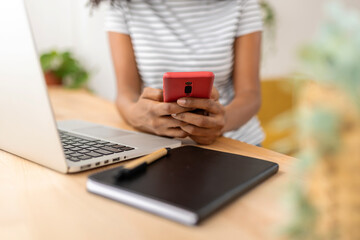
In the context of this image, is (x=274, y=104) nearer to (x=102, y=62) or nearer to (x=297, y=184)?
(x=102, y=62)

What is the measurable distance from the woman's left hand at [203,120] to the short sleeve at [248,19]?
408 mm

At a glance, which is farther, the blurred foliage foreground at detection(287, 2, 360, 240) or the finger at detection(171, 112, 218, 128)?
the finger at detection(171, 112, 218, 128)

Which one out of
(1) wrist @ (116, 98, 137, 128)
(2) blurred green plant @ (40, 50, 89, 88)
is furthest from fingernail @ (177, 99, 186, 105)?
(2) blurred green plant @ (40, 50, 89, 88)

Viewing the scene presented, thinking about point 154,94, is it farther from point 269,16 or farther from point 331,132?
point 269,16

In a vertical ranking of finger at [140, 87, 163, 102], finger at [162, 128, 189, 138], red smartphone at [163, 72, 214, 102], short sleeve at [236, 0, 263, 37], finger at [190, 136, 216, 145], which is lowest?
finger at [190, 136, 216, 145]

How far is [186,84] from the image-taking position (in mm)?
696

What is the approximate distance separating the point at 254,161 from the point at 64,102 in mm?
940

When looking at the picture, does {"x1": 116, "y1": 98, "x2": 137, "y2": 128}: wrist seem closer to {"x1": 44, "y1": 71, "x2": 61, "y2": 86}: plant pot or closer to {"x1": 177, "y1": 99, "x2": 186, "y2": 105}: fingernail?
{"x1": 177, "y1": 99, "x2": 186, "y2": 105}: fingernail

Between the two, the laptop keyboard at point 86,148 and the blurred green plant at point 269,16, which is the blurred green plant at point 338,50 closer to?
the laptop keyboard at point 86,148

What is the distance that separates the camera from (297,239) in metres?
0.29

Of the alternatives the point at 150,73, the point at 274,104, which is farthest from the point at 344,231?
the point at 274,104

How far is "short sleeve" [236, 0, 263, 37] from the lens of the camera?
1.11 m

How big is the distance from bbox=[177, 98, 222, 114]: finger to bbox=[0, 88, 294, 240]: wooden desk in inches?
7.9

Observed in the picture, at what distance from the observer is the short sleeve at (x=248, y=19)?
1105 mm
